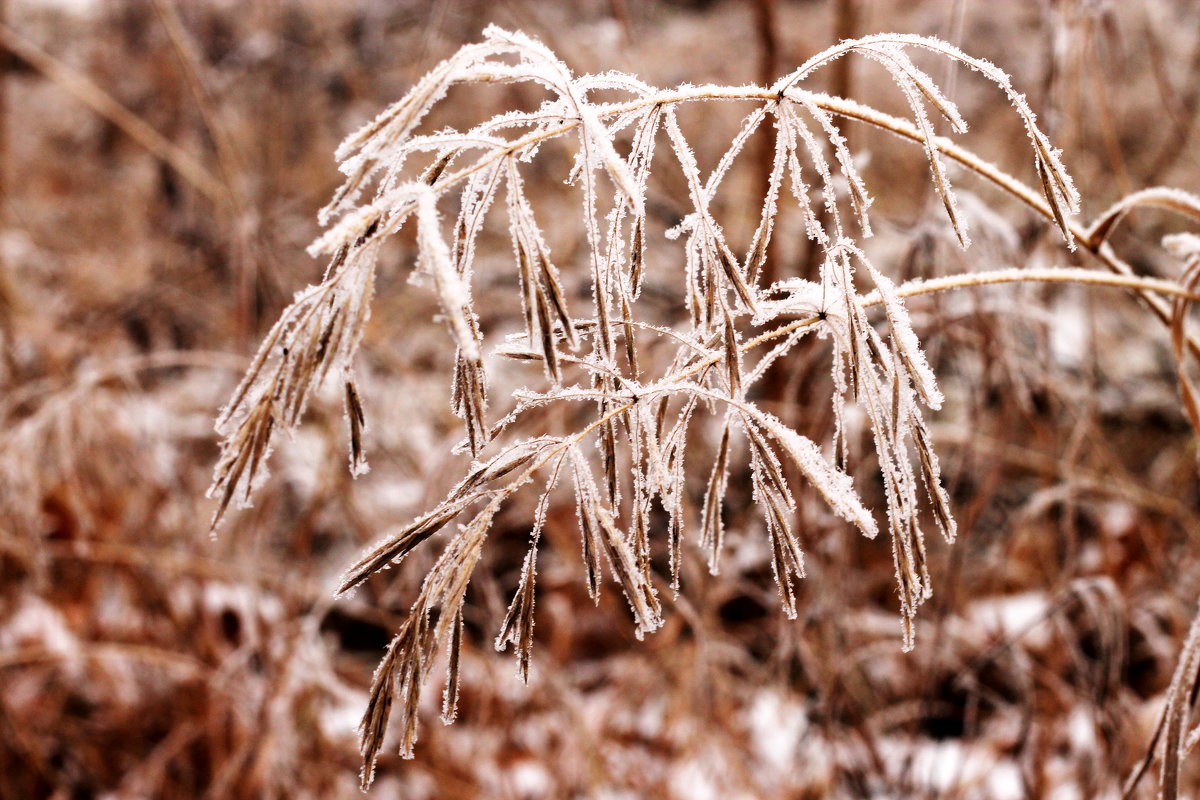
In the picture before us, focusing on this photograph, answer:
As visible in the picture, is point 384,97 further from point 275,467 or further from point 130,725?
point 130,725

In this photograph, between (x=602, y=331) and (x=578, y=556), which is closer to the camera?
(x=602, y=331)

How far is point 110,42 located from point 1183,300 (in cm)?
481

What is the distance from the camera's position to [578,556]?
1.73m

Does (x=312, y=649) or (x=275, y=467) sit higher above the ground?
(x=275, y=467)

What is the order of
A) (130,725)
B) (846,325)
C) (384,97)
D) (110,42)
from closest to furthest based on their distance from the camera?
1. (846,325)
2. (130,725)
3. (384,97)
4. (110,42)

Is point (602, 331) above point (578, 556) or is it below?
above

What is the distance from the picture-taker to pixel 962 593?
1.56 metres

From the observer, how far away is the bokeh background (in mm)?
966

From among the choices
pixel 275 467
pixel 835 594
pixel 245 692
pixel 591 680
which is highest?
pixel 275 467

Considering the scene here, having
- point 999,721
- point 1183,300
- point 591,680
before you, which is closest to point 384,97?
point 591,680

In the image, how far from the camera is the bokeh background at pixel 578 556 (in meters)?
0.97

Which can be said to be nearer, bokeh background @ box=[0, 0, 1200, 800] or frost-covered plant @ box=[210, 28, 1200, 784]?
frost-covered plant @ box=[210, 28, 1200, 784]

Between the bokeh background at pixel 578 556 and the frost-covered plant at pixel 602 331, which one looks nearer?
the frost-covered plant at pixel 602 331

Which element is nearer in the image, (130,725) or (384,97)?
Answer: (130,725)
